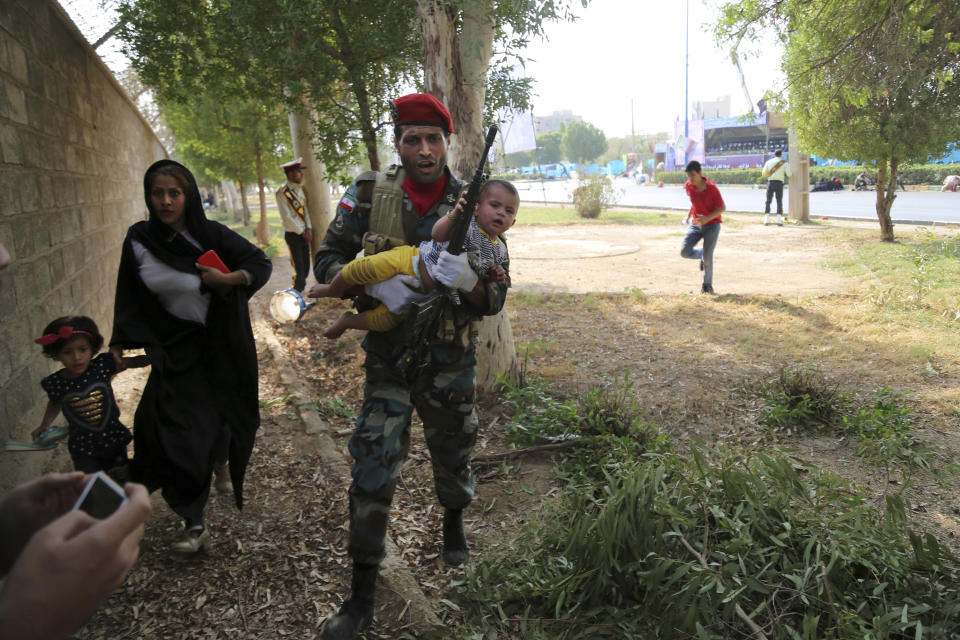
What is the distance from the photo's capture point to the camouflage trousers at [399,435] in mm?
2559

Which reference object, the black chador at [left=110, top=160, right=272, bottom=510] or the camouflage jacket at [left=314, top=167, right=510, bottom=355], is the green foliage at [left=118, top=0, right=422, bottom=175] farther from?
the camouflage jacket at [left=314, top=167, right=510, bottom=355]

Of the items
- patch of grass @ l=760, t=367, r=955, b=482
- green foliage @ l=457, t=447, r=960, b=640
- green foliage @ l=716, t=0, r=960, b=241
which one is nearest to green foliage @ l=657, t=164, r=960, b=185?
green foliage @ l=716, t=0, r=960, b=241

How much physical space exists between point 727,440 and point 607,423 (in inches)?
30.8

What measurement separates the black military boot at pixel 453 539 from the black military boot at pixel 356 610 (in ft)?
1.61

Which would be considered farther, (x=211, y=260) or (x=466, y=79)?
(x=466, y=79)

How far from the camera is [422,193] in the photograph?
112 inches

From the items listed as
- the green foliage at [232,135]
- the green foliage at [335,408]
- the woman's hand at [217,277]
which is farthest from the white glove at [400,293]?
the green foliage at [232,135]

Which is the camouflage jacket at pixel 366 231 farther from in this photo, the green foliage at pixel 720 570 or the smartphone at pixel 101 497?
the smartphone at pixel 101 497

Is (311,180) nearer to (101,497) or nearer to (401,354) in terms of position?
(401,354)

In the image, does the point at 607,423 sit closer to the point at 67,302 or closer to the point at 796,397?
the point at 796,397

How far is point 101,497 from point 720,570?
2.06 metres

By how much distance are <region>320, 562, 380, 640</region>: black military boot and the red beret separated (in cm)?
181

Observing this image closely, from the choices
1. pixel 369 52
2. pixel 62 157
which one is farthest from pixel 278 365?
pixel 369 52

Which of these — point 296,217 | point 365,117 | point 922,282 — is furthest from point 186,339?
point 922,282
